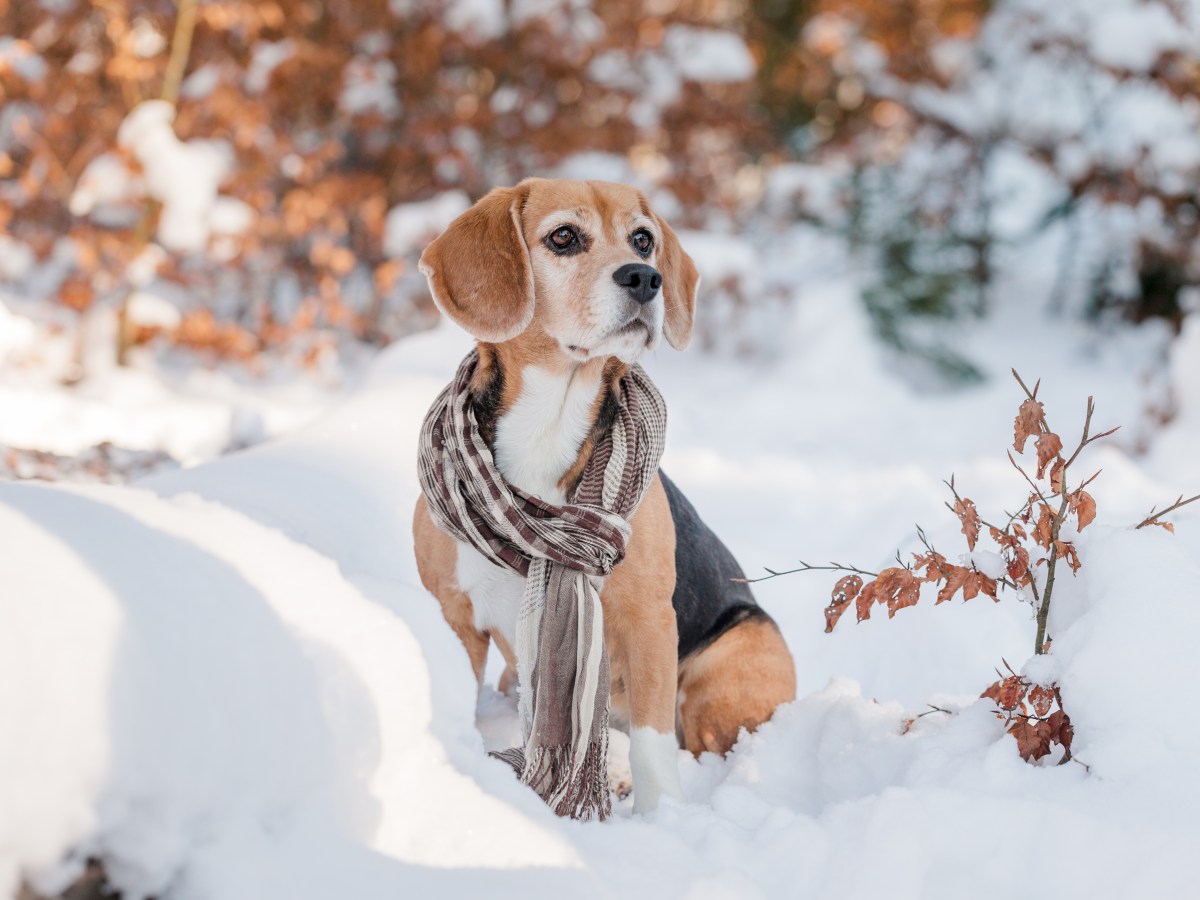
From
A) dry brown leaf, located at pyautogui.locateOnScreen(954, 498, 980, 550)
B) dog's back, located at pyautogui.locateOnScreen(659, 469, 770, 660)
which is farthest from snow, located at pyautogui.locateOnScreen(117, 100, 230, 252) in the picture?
dry brown leaf, located at pyautogui.locateOnScreen(954, 498, 980, 550)

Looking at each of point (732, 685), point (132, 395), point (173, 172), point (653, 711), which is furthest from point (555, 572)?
point (173, 172)

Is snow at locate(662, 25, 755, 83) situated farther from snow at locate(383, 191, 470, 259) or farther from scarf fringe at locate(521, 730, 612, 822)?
scarf fringe at locate(521, 730, 612, 822)

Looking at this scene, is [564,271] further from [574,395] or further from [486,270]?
[574,395]

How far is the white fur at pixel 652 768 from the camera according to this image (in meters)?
2.53

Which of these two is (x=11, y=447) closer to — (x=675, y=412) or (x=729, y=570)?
(x=729, y=570)

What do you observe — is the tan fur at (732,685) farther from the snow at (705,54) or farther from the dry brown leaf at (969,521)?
the snow at (705,54)

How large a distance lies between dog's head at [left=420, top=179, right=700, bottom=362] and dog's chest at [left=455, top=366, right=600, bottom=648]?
0.37ft

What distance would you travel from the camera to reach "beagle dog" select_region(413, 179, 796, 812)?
259 centimetres

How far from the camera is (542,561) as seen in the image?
2480mm

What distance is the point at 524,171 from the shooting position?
9406mm

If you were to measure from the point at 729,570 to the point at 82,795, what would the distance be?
2.25m

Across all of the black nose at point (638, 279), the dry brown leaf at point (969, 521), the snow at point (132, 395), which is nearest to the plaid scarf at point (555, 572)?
the black nose at point (638, 279)

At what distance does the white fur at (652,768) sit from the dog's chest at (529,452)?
1.32 feet

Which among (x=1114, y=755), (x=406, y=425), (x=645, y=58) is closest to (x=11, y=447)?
(x=406, y=425)
